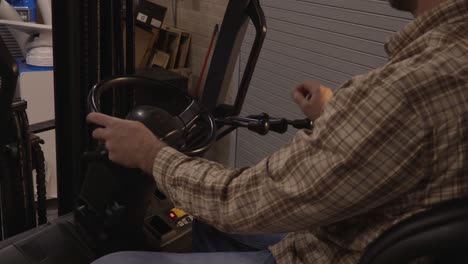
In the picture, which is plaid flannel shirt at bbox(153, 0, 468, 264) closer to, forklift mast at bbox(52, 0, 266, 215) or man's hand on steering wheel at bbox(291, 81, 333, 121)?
man's hand on steering wheel at bbox(291, 81, 333, 121)

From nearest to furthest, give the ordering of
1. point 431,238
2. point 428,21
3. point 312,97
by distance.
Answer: point 431,238, point 428,21, point 312,97

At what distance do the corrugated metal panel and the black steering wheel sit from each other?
1.31 metres

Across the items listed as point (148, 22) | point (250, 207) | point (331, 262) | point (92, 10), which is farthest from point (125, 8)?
point (148, 22)

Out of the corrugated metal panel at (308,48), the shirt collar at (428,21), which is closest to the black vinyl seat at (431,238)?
the shirt collar at (428,21)

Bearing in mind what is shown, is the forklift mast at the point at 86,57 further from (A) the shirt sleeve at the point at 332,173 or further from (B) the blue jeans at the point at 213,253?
(A) the shirt sleeve at the point at 332,173

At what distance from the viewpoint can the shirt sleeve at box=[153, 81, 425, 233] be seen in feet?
2.47

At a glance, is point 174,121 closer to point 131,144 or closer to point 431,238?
point 131,144

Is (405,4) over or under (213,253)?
over

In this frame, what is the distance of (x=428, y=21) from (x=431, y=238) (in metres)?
0.37

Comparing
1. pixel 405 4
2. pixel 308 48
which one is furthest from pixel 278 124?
pixel 308 48

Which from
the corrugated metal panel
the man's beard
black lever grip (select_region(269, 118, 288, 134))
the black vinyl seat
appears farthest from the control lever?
the corrugated metal panel

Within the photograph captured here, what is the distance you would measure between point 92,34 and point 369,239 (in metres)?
1.07

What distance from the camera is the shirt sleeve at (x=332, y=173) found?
75 cm

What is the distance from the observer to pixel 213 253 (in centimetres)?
121
